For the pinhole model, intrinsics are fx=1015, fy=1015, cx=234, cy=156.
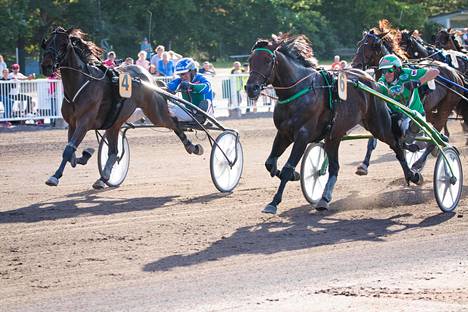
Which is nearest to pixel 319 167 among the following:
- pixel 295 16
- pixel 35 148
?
pixel 35 148

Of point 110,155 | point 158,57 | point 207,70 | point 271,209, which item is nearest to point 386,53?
point 110,155

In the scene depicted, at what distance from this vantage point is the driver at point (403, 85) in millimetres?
11281

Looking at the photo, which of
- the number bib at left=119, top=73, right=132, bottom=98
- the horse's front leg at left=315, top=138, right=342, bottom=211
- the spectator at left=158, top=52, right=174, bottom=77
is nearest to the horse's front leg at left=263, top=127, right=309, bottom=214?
the horse's front leg at left=315, top=138, right=342, bottom=211

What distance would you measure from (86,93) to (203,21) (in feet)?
88.3

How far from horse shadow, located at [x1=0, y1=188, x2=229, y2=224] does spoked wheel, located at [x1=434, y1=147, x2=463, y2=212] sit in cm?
264

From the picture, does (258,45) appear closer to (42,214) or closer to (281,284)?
(42,214)

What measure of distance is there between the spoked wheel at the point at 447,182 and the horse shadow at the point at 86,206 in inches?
104

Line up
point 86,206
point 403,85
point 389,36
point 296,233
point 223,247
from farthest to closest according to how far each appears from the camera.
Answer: point 389,36 < point 403,85 < point 86,206 < point 296,233 < point 223,247

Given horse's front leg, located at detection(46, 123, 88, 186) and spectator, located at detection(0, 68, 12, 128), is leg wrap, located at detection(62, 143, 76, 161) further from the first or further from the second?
spectator, located at detection(0, 68, 12, 128)

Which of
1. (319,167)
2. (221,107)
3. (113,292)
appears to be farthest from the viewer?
(221,107)

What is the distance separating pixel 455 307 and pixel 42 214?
5.28 metres

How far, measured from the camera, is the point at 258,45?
32.9 feet

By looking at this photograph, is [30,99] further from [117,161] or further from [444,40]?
[444,40]

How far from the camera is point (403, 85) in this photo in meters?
11.8
